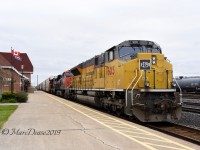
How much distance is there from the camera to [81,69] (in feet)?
89.1

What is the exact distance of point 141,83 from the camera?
14.2 m

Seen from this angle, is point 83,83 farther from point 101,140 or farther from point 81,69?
point 101,140

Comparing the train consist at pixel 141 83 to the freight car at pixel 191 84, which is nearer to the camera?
the train consist at pixel 141 83

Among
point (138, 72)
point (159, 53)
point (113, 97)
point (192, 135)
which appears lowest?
point (192, 135)

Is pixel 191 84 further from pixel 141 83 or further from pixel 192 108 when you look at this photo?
pixel 141 83

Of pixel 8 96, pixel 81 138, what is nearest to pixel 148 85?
pixel 81 138

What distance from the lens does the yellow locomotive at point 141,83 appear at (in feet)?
43.8

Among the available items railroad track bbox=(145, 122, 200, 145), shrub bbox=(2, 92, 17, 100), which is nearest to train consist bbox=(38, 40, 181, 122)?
railroad track bbox=(145, 122, 200, 145)

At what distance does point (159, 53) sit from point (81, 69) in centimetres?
1283

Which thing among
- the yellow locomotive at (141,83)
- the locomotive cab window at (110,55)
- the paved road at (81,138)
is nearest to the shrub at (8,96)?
the yellow locomotive at (141,83)

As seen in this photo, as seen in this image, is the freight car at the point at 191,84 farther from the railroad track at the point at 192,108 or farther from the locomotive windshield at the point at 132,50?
the locomotive windshield at the point at 132,50

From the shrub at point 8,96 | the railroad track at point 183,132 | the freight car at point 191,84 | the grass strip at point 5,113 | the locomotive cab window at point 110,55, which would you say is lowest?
the railroad track at point 183,132

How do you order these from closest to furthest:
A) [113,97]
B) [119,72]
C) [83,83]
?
[119,72]
[113,97]
[83,83]

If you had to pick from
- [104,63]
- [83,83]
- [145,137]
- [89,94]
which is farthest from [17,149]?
[83,83]
